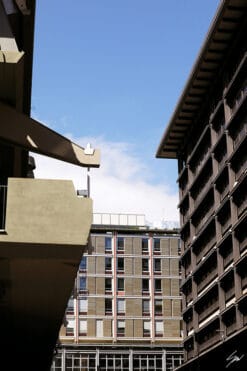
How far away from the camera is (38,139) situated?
1497cm

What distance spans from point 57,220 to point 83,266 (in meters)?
76.2

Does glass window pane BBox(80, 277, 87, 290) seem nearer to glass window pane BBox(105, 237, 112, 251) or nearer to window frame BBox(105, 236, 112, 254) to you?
window frame BBox(105, 236, 112, 254)

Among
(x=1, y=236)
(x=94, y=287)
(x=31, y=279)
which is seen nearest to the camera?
(x=1, y=236)

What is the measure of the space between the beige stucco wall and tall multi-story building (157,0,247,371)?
114 feet

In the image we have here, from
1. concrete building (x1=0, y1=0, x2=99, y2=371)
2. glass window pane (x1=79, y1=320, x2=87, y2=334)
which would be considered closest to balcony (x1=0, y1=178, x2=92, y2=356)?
concrete building (x1=0, y1=0, x2=99, y2=371)

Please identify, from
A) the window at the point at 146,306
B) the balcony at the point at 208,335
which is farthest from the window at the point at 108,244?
the balcony at the point at 208,335

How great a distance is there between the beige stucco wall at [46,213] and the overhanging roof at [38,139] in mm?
2351

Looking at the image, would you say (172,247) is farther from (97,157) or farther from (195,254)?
(97,157)

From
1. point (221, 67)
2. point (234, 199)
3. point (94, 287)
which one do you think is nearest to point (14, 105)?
point (234, 199)

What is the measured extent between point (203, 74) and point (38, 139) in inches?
Answer: 1763

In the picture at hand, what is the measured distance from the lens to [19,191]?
12594mm

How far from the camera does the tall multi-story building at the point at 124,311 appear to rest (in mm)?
85688

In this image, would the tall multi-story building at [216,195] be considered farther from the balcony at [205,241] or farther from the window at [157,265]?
the window at [157,265]

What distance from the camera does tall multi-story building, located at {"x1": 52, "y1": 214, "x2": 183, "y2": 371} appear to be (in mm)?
85688
